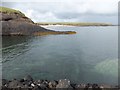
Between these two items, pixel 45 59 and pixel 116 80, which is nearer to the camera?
pixel 116 80

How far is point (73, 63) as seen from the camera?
30641 millimetres

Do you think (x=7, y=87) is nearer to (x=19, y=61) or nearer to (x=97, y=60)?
(x=19, y=61)

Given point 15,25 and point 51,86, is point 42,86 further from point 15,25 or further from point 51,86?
point 15,25

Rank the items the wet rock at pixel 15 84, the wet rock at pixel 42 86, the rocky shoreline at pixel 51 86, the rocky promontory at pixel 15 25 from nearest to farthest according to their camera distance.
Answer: the rocky shoreline at pixel 51 86
the wet rock at pixel 42 86
the wet rock at pixel 15 84
the rocky promontory at pixel 15 25

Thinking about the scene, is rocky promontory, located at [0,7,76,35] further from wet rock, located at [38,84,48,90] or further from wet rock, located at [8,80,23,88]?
wet rock, located at [38,84,48,90]

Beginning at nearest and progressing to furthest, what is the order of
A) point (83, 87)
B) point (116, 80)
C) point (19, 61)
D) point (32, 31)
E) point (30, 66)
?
1. point (83, 87)
2. point (116, 80)
3. point (30, 66)
4. point (19, 61)
5. point (32, 31)

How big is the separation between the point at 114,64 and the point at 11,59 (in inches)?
623

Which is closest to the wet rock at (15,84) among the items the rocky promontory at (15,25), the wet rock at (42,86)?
the wet rock at (42,86)

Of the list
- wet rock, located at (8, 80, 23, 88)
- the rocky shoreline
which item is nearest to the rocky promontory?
wet rock, located at (8, 80, 23, 88)

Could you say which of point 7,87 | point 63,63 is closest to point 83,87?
point 7,87

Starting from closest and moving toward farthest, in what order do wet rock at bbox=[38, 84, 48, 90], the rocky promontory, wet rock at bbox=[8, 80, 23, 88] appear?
wet rock at bbox=[38, 84, 48, 90] → wet rock at bbox=[8, 80, 23, 88] → the rocky promontory

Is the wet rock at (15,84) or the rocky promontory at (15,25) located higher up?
the rocky promontory at (15,25)

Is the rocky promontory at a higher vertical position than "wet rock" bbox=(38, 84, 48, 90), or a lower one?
higher

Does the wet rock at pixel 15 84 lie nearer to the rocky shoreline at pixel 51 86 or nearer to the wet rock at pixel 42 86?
the rocky shoreline at pixel 51 86
